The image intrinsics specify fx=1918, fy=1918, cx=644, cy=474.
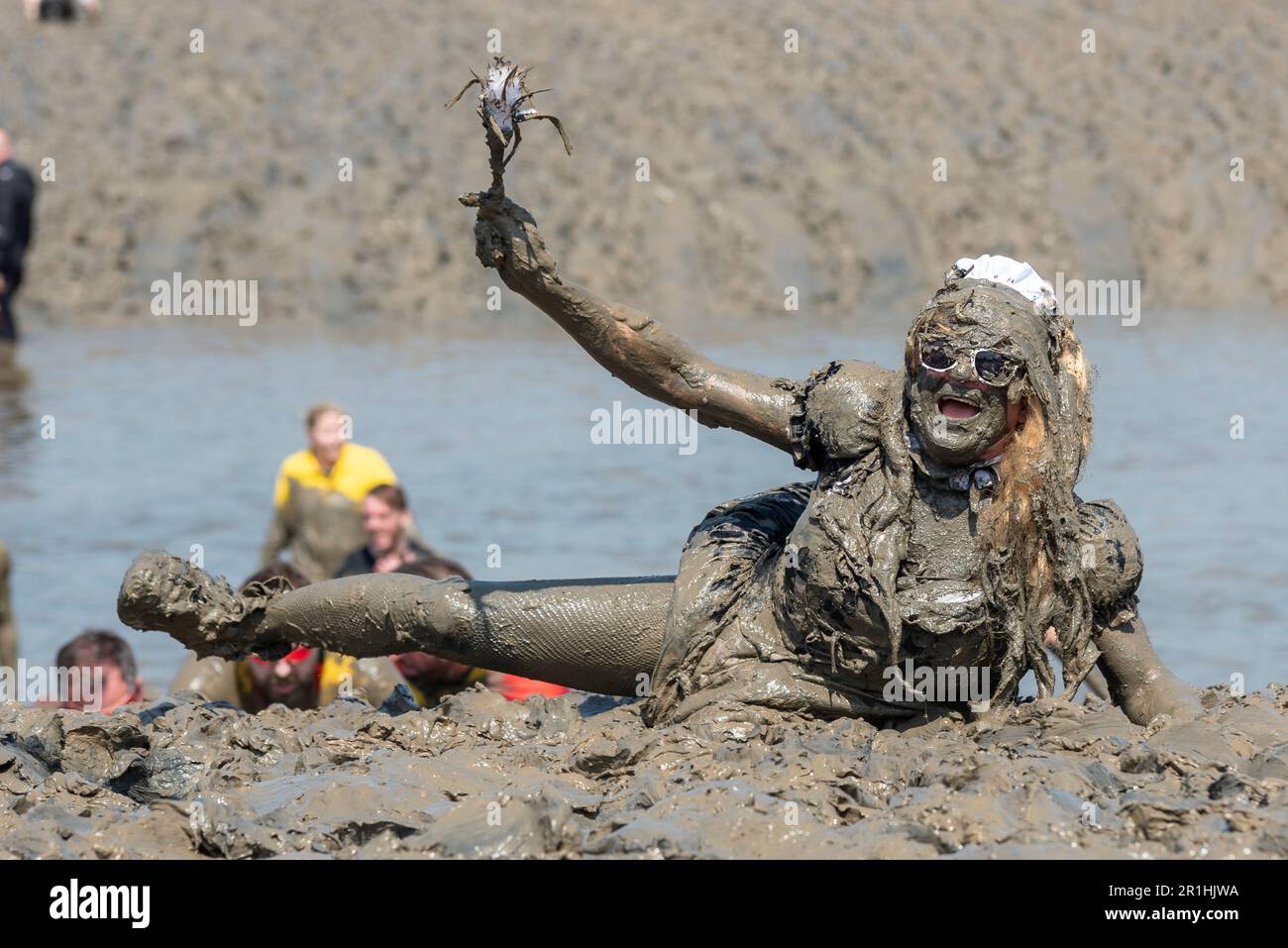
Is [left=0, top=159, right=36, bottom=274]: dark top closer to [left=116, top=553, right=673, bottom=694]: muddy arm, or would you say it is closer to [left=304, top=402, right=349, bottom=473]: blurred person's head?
[left=304, top=402, right=349, bottom=473]: blurred person's head

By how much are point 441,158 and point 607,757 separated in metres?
22.0

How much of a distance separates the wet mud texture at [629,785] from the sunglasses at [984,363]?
38.2 inches

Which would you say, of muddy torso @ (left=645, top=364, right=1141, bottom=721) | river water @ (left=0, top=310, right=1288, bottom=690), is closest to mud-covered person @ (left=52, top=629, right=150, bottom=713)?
muddy torso @ (left=645, top=364, right=1141, bottom=721)

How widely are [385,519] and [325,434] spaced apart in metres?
1.82

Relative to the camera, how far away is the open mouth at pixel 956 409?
5367 millimetres

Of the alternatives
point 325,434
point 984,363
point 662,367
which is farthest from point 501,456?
point 984,363

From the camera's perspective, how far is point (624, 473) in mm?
16891

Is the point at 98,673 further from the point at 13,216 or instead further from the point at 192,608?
the point at 13,216

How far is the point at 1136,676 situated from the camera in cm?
584

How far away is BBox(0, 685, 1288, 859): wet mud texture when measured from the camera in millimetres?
4520

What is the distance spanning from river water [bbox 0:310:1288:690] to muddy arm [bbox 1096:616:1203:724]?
4.66 m

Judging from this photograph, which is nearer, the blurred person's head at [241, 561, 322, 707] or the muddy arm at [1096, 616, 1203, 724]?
the muddy arm at [1096, 616, 1203, 724]
